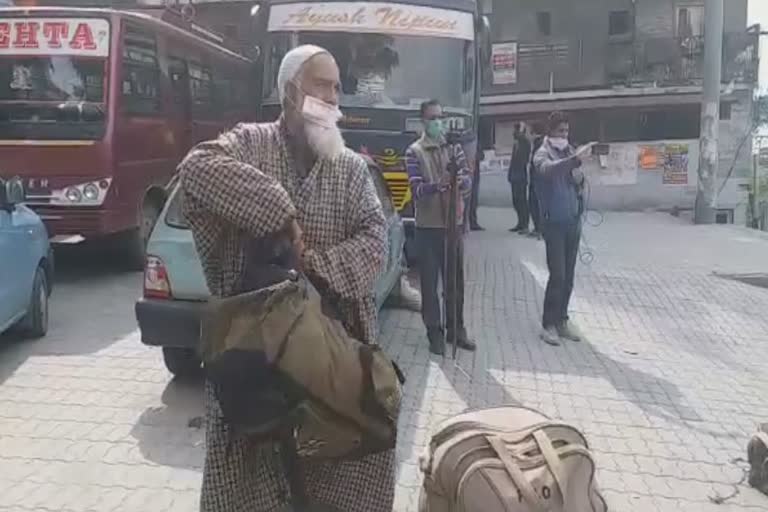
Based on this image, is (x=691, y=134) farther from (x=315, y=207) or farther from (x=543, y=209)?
(x=315, y=207)

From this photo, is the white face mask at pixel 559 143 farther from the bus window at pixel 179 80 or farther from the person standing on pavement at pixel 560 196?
the bus window at pixel 179 80

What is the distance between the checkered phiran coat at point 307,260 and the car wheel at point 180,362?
11.1 ft

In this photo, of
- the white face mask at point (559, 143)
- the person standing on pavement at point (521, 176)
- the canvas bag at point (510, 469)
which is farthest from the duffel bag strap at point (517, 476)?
the person standing on pavement at point (521, 176)

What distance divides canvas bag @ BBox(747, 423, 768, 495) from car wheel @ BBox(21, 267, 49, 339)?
530 cm

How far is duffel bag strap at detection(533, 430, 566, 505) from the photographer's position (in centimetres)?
253

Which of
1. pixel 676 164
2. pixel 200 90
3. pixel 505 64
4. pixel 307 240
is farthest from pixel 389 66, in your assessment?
pixel 505 64

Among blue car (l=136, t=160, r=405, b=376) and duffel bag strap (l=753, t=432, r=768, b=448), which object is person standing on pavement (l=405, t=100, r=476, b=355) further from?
duffel bag strap (l=753, t=432, r=768, b=448)

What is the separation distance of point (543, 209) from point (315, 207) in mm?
4802

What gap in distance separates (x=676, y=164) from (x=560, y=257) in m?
16.1

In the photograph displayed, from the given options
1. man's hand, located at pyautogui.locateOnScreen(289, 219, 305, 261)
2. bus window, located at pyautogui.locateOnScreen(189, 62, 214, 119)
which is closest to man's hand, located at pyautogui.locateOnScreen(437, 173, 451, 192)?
man's hand, located at pyautogui.locateOnScreen(289, 219, 305, 261)

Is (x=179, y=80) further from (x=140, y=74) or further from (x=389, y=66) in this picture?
(x=389, y=66)

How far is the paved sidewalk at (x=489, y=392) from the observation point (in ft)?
14.5

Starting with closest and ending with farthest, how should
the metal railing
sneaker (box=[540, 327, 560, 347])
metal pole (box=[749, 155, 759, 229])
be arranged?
sneaker (box=[540, 327, 560, 347])
the metal railing
metal pole (box=[749, 155, 759, 229])

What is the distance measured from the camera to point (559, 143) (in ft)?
23.0
